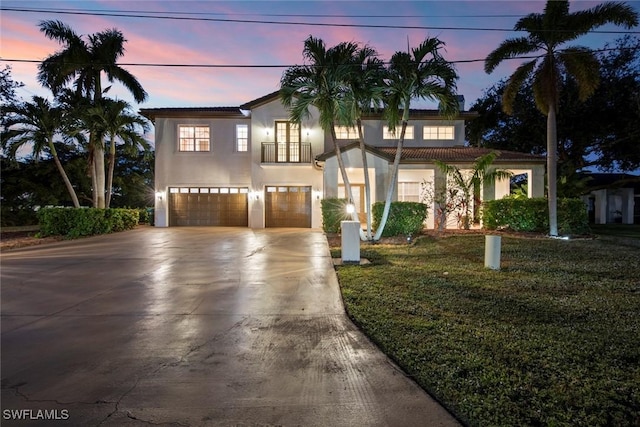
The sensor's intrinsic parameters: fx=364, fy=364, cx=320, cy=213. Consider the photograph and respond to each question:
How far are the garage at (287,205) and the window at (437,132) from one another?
7433 mm

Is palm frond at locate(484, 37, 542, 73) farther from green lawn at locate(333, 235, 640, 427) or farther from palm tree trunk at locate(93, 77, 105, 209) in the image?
palm tree trunk at locate(93, 77, 105, 209)

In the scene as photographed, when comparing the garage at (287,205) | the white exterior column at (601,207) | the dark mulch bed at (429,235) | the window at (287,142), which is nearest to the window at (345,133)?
the window at (287,142)

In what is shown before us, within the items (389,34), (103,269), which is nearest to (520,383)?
(103,269)

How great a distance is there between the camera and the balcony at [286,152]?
19.4m

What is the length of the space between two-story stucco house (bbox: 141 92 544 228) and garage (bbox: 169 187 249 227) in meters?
0.05

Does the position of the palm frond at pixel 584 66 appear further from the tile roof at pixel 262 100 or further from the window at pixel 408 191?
the tile roof at pixel 262 100

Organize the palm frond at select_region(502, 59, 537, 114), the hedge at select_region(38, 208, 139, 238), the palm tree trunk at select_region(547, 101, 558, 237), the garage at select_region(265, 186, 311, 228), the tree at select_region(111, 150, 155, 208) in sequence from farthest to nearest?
1. the tree at select_region(111, 150, 155, 208)
2. the garage at select_region(265, 186, 311, 228)
3. the hedge at select_region(38, 208, 139, 238)
4. the palm frond at select_region(502, 59, 537, 114)
5. the palm tree trunk at select_region(547, 101, 558, 237)

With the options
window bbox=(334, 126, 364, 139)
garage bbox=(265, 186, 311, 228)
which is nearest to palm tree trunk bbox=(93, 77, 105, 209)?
garage bbox=(265, 186, 311, 228)

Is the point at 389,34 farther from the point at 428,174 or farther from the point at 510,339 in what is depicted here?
the point at 510,339

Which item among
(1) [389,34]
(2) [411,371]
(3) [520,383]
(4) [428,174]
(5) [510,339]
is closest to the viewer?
(3) [520,383]

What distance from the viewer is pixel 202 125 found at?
20.0m

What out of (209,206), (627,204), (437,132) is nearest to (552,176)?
(437,132)

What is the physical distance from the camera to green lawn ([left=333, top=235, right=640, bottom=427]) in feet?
9.76

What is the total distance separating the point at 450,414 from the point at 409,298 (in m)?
3.24
